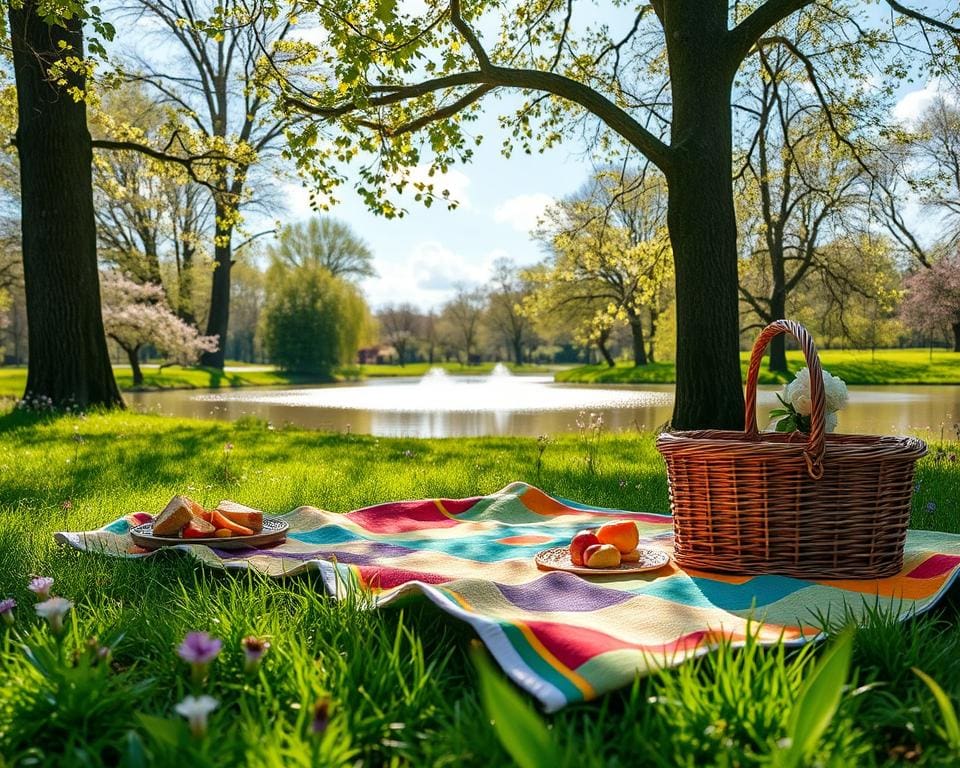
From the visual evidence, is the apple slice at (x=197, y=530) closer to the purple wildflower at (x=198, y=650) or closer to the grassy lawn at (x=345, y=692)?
the grassy lawn at (x=345, y=692)

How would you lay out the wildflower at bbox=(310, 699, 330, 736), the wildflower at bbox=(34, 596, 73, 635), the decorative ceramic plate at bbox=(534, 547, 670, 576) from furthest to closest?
the decorative ceramic plate at bbox=(534, 547, 670, 576) < the wildflower at bbox=(34, 596, 73, 635) < the wildflower at bbox=(310, 699, 330, 736)

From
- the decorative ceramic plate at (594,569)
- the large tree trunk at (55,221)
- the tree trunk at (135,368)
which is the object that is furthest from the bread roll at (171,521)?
the tree trunk at (135,368)

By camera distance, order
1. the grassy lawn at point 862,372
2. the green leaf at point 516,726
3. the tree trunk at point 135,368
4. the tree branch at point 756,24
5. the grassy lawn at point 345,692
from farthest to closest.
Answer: the grassy lawn at point 862,372
the tree trunk at point 135,368
the tree branch at point 756,24
the grassy lawn at point 345,692
the green leaf at point 516,726

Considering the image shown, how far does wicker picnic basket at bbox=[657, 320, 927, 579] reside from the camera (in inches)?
99.9

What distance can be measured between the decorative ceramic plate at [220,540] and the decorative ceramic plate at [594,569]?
3.55 feet

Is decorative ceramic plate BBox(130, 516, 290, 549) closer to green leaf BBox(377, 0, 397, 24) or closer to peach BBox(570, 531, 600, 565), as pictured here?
peach BBox(570, 531, 600, 565)

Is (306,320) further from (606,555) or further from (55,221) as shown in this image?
(606,555)

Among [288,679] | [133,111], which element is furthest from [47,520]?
[133,111]

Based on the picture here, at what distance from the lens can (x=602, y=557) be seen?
2723 mm

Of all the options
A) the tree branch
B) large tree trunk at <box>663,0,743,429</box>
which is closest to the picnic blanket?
large tree trunk at <box>663,0,743,429</box>

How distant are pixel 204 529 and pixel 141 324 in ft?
72.6

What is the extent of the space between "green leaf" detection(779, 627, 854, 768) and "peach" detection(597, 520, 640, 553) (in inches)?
63.4

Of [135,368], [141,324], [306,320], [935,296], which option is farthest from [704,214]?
[935,296]

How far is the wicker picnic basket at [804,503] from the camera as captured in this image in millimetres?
2537
